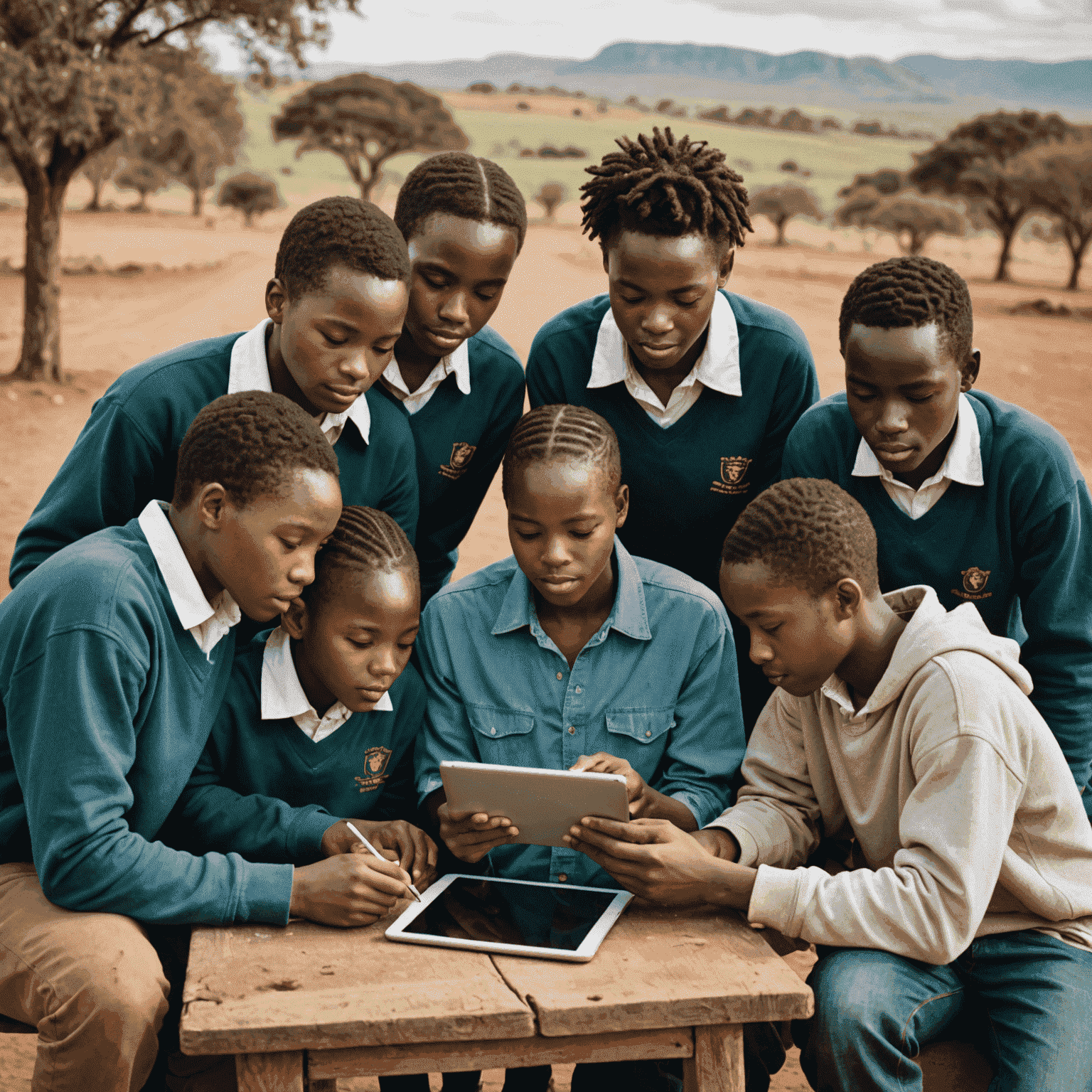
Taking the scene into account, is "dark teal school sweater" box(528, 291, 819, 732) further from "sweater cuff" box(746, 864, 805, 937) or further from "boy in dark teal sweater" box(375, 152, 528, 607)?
"sweater cuff" box(746, 864, 805, 937)

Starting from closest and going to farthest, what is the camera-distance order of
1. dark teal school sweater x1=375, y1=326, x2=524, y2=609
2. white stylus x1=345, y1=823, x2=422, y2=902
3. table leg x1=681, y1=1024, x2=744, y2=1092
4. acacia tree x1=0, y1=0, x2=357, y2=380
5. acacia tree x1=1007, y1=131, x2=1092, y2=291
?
table leg x1=681, y1=1024, x2=744, y2=1092 → white stylus x1=345, y1=823, x2=422, y2=902 → dark teal school sweater x1=375, y1=326, x2=524, y2=609 → acacia tree x1=0, y1=0, x2=357, y2=380 → acacia tree x1=1007, y1=131, x2=1092, y2=291

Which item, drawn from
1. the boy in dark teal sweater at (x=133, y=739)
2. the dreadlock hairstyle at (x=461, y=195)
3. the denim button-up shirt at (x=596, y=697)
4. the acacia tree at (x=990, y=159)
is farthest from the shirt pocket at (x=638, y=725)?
the acacia tree at (x=990, y=159)

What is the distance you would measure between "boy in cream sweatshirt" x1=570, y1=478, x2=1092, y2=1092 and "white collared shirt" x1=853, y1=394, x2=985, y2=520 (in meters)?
0.38

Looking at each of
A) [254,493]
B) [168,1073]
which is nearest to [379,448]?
[254,493]

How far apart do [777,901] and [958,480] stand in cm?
111

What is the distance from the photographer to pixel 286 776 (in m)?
2.78

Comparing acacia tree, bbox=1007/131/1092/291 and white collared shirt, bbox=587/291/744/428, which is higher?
acacia tree, bbox=1007/131/1092/291

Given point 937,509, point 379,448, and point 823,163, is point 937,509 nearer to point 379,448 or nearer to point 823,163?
point 379,448

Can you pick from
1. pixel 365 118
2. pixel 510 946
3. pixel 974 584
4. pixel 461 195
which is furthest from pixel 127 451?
pixel 365 118

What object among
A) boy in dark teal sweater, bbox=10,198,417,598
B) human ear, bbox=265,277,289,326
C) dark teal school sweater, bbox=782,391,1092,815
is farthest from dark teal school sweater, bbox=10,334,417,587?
dark teal school sweater, bbox=782,391,1092,815

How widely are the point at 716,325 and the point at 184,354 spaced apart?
135 centimetres

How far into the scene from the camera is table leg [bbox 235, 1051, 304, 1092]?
197cm

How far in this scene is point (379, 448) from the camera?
123 inches

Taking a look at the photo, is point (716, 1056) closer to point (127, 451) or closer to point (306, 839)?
point (306, 839)
